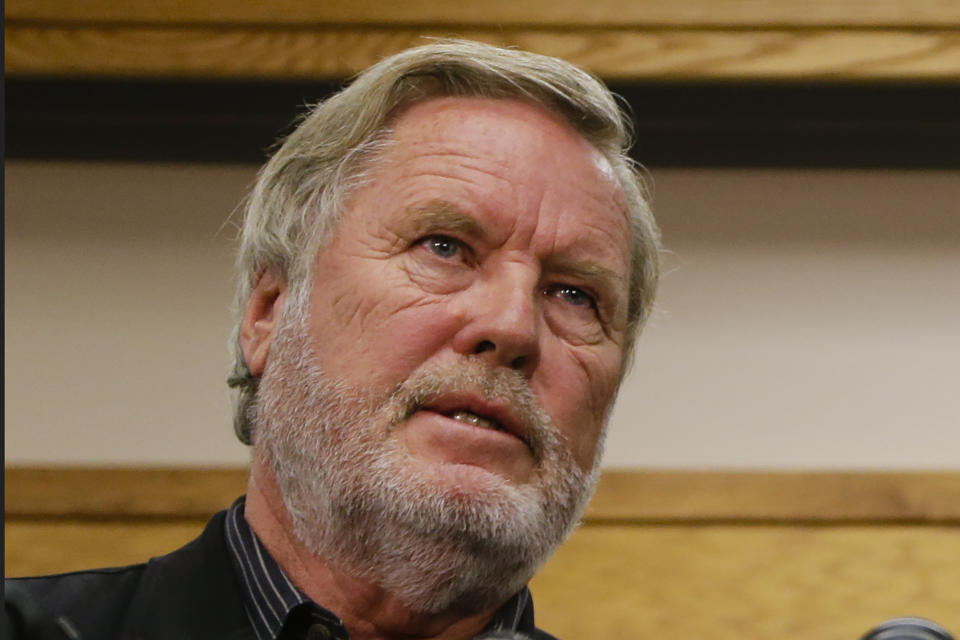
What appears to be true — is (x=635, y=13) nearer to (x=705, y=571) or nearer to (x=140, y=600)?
(x=705, y=571)

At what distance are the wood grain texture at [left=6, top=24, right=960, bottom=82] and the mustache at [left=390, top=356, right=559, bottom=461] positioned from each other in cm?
79

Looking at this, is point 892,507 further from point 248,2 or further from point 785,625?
point 248,2

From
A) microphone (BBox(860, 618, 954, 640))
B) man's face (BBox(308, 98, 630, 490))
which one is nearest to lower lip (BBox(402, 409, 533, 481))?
man's face (BBox(308, 98, 630, 490))

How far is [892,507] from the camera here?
160 centimetres

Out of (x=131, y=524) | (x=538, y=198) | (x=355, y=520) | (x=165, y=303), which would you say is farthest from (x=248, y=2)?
(x=355, y=520)

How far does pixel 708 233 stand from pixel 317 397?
3.02 ft

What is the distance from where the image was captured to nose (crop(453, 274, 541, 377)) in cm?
90

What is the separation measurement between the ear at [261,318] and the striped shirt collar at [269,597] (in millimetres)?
125

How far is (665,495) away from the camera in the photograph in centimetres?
161

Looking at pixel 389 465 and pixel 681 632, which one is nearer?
pixel 389 465

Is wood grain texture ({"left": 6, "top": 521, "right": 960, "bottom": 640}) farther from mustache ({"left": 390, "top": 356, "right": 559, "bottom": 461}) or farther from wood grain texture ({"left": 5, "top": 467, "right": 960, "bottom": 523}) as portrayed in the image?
mustache ({"left": 390, "top": 356, "right": 559, "bottom": 461})

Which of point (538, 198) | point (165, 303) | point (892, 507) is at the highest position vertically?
point (538, 198)

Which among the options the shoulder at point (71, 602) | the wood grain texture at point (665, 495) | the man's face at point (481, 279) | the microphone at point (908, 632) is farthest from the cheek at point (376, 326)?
the wood grain texture at point (665, 495)

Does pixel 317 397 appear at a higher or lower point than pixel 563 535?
higher
